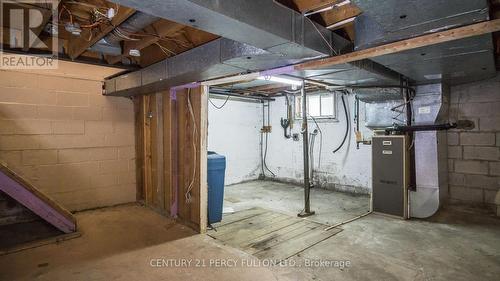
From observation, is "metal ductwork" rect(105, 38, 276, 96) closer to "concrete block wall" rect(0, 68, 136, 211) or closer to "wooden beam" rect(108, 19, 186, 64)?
"wooden beam" rect(108, 19, 186, 64)

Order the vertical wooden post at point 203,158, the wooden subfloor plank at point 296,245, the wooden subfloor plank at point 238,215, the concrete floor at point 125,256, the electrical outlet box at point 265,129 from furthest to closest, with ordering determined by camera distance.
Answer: the electrical outlet box at point 265,129, the wooden subfloor plank at point 238,215, the vertical wooden post at point 203,158, the wooden subfloor plank at point 296,245, the concrete floor at point 125,256

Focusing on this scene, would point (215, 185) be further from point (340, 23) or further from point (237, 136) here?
point (237, 136)

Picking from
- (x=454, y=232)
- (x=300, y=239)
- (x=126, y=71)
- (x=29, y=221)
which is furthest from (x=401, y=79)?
(x=29, y=221)

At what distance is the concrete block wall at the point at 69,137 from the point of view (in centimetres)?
356

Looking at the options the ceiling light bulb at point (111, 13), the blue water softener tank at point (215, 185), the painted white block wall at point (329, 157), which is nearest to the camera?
the ceiling light bulb at point (111, 13)

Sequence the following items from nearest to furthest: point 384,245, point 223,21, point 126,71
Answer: point 223,21 → point 384,245 → point 126,71

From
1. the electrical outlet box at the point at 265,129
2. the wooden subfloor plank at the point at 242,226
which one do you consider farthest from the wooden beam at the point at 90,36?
the electrical outlet box at the point at 265,129

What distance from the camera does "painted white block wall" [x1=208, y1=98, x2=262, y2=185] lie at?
20.1ft

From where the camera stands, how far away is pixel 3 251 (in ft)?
8.97

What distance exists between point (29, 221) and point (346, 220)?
4.17 meters

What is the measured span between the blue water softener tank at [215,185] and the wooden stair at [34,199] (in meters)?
1.59

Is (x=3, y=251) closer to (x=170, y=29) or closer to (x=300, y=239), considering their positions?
(x=170, y=29)

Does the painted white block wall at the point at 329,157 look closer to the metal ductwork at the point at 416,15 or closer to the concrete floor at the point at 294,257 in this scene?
the concrete floor at the point at 294,257

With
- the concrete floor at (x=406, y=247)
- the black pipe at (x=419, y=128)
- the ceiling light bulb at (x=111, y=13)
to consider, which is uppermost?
the ceiling light bulb at (x=111, y=13)
